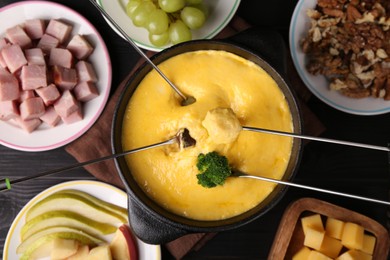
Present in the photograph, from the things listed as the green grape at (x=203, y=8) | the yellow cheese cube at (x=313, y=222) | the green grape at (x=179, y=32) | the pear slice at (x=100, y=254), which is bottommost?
the pear slice at (x=100, y=254)

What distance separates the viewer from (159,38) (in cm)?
115

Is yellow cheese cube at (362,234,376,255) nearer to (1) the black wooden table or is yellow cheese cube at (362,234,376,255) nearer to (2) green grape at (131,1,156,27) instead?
(1) the black wooden table

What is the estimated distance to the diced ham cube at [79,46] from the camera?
48.8 inches

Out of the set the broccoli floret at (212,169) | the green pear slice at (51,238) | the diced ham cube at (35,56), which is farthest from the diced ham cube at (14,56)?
the broccoli floret at (212,169)

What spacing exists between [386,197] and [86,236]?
90 centimetres

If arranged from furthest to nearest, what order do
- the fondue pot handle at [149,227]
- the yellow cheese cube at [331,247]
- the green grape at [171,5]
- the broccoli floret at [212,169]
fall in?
the yellow cheese cube at [331,247]
the green grape at [171,5]
the fondue pot handle at [149,227]
the broccoli floret at [212,169]

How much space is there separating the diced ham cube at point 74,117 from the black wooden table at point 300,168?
0.11 meters

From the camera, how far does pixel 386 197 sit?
1275 mm

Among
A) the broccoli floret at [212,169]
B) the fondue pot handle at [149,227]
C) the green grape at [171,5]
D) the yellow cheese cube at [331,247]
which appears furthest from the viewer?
the yellow cheese cube at [331,247]

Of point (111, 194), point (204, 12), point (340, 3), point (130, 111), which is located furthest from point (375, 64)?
point (111, 194)

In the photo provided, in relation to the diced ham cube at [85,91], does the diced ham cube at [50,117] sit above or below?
below

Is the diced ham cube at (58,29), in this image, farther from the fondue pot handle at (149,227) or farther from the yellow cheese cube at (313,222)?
the yellow cheese cube at (313,222)

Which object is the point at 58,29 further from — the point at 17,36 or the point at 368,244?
the point at 368,244

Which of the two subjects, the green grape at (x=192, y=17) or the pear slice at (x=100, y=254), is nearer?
the green grape at (x=192, y=17)
